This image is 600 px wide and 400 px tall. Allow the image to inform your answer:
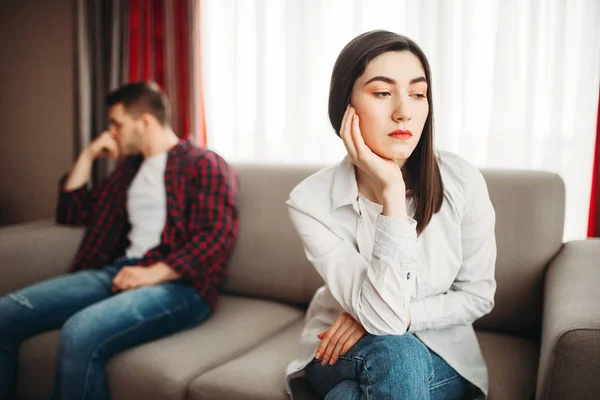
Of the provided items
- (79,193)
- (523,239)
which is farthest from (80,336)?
(523,239)

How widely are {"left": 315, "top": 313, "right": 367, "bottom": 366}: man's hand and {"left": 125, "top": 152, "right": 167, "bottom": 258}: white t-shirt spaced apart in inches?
40.7

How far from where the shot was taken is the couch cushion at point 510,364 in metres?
1.30

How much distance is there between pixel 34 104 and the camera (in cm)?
340

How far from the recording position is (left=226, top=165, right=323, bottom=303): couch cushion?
193cm

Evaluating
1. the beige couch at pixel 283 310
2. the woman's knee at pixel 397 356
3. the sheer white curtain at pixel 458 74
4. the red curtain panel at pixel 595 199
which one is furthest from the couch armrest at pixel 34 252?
the red curtain panel at pixel 595 199

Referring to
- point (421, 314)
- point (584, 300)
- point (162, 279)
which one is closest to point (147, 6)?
point (162, 279)

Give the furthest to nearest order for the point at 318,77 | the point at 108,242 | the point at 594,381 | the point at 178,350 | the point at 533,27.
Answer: the point at 318,77
the point at 108,242
the point at 533,27
the point at 178,350
the point at 594,381

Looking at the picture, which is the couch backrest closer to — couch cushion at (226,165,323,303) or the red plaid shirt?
couch cushion at (226,165,323,303)

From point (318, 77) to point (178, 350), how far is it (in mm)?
1337

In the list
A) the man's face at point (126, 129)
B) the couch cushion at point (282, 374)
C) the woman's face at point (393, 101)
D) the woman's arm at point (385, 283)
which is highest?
the woman's face at point (393, 101)

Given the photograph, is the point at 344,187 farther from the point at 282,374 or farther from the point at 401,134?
the point at 282,374

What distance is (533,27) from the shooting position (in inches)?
76.9

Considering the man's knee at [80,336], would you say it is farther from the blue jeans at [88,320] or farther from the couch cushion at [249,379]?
the couch cushion at [249,379]

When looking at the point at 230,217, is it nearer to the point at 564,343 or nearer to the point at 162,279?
the point at 162,279
